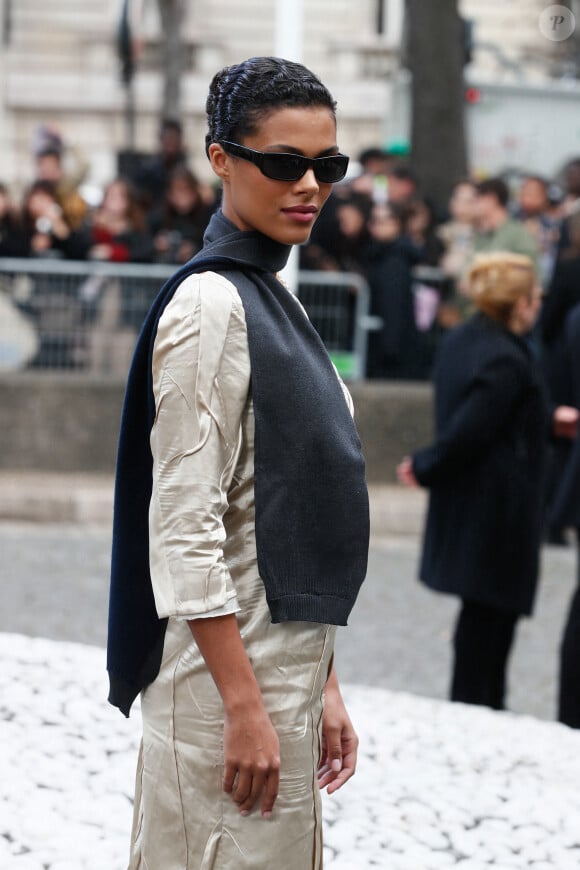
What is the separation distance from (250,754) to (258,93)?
992 mm

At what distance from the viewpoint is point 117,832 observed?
377 centimetres

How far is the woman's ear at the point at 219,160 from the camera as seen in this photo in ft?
7.59

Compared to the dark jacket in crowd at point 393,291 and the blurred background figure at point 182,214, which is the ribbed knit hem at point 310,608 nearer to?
the dark jacket in crowd at point 393,291

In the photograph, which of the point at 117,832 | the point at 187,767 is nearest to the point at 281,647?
the point at 187,767

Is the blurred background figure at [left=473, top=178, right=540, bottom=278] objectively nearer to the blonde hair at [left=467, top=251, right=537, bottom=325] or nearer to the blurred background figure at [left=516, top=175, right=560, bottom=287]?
the blurred background figure at [left=516, top=175, right=560, bottom=287]

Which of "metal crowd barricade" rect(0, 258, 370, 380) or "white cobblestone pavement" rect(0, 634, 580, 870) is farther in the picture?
"metal crowd barricade" rect(0, 258, 370, 380)

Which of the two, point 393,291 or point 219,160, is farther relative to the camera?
point 393,291

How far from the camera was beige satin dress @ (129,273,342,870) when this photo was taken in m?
2.18

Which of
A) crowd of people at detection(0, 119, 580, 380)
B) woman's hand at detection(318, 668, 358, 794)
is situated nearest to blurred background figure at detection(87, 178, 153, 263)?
crowd of people at detection(0, 119, 580, 380)

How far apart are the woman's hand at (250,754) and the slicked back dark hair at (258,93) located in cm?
88

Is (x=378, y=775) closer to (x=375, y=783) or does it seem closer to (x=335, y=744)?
(x=375, y=783)

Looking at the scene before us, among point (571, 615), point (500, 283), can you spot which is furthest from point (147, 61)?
point (571, 615)

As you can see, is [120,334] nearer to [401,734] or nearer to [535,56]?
[401,734]

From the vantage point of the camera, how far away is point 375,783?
13.9ft
